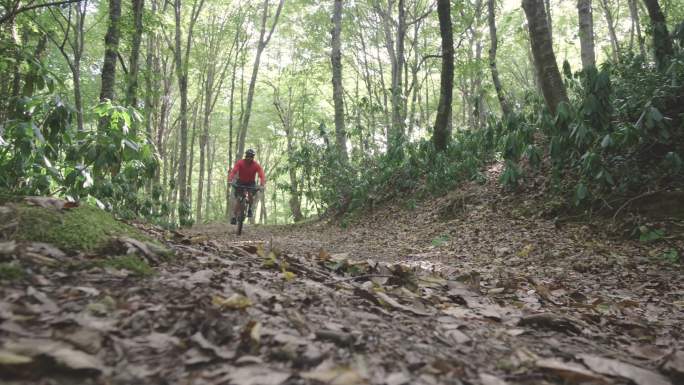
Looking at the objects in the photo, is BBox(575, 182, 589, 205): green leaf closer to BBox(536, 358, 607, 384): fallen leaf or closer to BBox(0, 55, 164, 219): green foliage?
BBox(536, 358, 607, 384): fallen leaf

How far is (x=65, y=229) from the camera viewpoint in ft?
6.88

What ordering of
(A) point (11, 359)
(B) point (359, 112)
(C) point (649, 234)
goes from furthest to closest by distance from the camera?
(B) point (359, 112) < (C) point (649, 234) < (A) point (11, 359)

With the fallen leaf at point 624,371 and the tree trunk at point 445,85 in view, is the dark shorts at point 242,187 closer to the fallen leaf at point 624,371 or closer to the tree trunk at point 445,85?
the tree trunk at point 445,85

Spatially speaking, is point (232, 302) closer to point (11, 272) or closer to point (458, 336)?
point (11, 272)

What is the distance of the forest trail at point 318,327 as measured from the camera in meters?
1.18

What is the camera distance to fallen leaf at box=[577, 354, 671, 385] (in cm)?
145

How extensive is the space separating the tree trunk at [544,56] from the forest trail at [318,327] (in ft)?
14.5

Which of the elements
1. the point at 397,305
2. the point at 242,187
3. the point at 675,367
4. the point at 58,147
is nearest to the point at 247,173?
the point at 242,187

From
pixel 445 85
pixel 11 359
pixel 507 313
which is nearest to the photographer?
pixel 11 359

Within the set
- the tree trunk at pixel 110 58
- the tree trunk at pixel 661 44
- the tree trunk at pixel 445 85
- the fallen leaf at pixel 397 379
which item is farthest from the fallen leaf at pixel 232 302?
the tree trunk at pixel 445 85

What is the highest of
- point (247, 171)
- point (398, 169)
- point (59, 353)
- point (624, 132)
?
point (398, 169)

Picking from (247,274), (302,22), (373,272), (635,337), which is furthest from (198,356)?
(302,22)

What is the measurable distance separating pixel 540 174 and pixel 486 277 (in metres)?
4.10

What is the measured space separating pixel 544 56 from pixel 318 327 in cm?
712
